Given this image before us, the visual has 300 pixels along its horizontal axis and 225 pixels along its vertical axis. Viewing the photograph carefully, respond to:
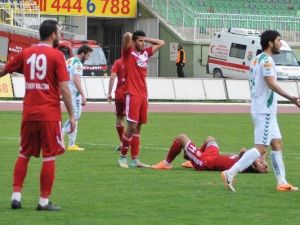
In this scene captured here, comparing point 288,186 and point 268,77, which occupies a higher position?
point 268,77

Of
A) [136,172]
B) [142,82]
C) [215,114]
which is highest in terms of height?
[142,82]

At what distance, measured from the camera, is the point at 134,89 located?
1667 centimetres

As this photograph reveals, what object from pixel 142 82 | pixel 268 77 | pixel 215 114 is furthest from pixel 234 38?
pixel 268 77

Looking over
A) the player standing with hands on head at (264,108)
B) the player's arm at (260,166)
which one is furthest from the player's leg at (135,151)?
the player standing with hands on head at (264,108)

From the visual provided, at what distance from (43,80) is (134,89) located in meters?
5.18

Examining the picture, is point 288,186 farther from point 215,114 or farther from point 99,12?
point 99,12

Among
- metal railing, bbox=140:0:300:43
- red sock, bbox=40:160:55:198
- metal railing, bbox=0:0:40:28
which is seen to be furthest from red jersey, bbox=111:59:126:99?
metal railing, bbox=140:0:300:43

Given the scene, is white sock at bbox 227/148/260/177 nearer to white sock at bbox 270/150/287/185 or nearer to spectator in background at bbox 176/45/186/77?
white sock at bbox 270/150/287/185

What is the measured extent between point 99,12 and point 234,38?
306 inches

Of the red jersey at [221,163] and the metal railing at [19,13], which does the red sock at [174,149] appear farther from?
the metal railing at [19,13]

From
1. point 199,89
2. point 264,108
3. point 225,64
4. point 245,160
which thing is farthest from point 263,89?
point 225,64

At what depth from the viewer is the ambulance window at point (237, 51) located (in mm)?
50656

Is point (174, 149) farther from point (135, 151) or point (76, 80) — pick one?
point (76, 80)

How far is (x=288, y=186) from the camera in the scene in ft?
44.9
